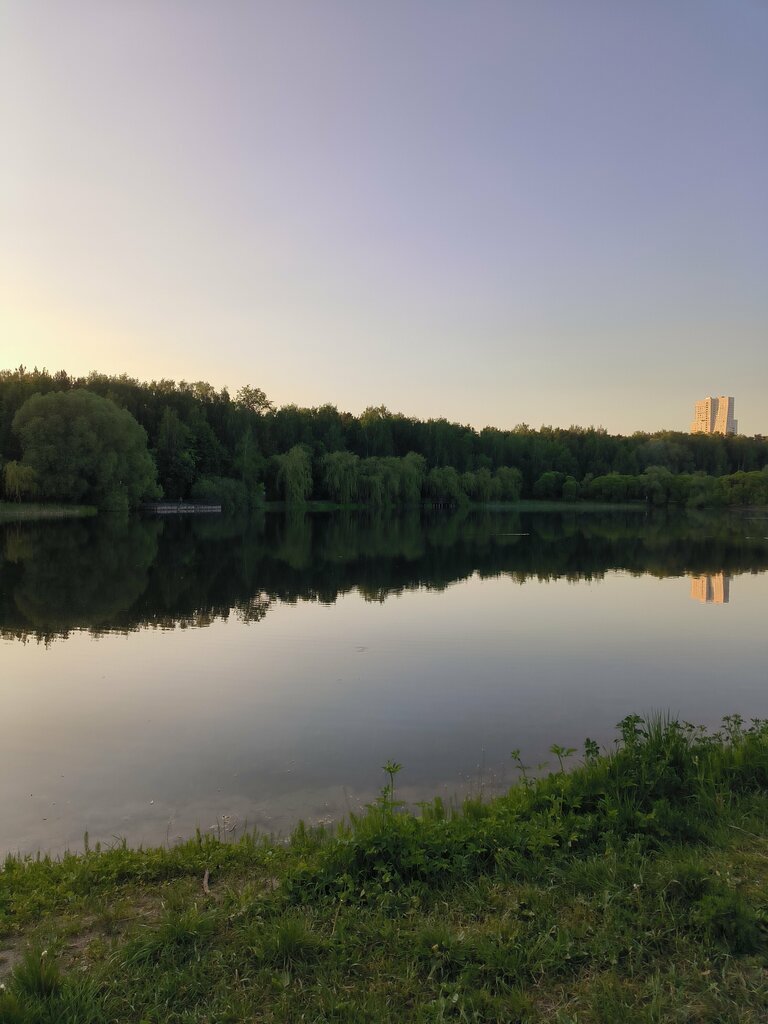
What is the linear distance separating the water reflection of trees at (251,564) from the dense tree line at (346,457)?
2641 cm

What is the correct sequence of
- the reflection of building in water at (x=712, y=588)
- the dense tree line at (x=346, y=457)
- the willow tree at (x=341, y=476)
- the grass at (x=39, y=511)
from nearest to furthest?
the reflection of building in water at (x=712, y=588) < the grass at (x=39, y=511) < the dense tree line at (x=346, y=457) < the willow tree at (x=341, y=476)

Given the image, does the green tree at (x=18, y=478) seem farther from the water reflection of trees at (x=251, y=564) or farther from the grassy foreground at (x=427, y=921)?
the grassy foreground at (x=427, y=921)

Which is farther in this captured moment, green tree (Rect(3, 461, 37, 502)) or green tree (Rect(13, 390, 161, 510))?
green tree (Rect(13, 390, 161, 510))

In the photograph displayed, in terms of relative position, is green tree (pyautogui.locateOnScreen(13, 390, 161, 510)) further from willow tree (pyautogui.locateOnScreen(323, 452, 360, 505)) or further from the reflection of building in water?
the reflection of building in water

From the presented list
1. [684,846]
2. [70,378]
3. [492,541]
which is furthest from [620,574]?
[70,378]

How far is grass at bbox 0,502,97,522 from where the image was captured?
51.3 m

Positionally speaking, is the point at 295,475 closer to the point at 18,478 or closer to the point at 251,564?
the point at 18,478

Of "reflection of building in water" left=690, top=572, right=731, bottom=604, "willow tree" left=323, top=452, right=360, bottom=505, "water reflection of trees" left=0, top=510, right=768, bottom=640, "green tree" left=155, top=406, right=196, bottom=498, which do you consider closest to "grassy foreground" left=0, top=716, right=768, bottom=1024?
"water reflection of trees" left=0, top=510, right=768, bottom=640

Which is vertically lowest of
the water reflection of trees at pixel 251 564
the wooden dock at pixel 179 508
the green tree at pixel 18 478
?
the water reflection of trees at pixel 251 564

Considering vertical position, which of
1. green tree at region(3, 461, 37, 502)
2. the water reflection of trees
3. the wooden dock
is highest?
green tree at region(3, 461, 37, 502)

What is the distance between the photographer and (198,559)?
27.3 metres

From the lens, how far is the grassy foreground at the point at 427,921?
2955 mm

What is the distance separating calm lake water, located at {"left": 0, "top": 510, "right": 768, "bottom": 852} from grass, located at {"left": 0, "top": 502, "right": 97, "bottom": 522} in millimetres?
31310

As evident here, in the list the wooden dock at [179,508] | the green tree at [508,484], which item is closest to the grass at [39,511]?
the wooden dock at [179,508]
